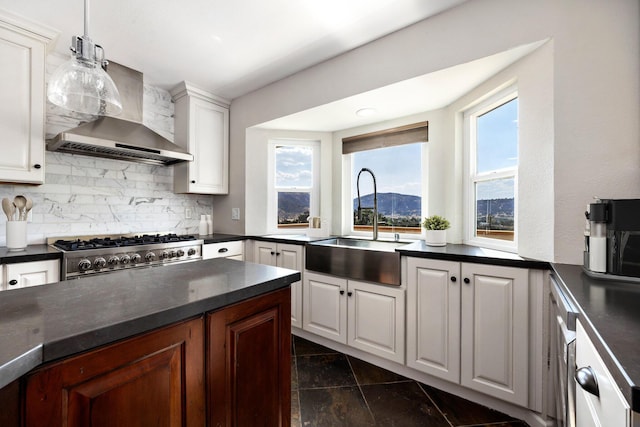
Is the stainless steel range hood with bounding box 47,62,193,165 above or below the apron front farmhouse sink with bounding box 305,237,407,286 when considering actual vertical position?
above

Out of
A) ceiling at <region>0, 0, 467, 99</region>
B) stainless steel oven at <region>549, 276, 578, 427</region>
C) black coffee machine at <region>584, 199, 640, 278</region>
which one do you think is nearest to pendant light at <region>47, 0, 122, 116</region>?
ceiling at <region>0, 0, 467, 99</region>

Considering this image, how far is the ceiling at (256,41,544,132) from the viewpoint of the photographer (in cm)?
177

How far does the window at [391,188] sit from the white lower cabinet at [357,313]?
863mm

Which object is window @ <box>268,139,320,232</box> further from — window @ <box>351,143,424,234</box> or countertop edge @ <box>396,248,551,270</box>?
countertop edge @ <box>396,248,551,270</box>

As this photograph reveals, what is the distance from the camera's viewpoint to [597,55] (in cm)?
141

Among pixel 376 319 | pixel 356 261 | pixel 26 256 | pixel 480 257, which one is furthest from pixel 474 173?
pixel 26 256

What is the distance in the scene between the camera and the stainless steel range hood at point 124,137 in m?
2.07

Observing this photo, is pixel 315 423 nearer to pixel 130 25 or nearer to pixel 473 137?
pixel 473 137

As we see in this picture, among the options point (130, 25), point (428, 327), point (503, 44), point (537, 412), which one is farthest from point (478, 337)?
point (130, 25)

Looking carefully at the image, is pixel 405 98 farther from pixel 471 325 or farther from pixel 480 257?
pixel 471 325

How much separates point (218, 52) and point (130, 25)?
2.00 feet

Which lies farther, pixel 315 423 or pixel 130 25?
pixel 130 25

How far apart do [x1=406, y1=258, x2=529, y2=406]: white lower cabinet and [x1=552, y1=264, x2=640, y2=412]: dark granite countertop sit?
0.37 m

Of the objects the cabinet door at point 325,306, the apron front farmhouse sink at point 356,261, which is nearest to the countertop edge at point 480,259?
the apron front farmhouse sink at point 356,261
